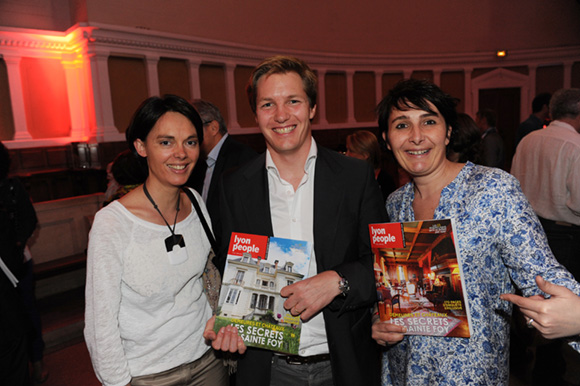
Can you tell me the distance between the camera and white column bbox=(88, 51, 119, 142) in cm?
832

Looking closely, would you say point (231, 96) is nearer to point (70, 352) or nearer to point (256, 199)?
point (70, 352)

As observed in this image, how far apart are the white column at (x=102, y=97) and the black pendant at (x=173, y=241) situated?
7.83m

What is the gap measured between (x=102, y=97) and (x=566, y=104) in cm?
846

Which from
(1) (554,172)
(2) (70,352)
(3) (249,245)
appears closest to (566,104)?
(1) (554,172)

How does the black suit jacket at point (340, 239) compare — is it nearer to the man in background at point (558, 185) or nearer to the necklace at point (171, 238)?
the necklace at point (171, 238)

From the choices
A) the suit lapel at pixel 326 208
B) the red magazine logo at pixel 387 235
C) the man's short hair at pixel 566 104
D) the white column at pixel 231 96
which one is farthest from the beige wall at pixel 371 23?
the red magazine logo at pixel 387 235

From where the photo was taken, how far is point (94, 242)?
4.68 feet

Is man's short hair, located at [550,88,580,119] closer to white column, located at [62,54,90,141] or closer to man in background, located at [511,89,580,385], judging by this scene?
man in background, located at [511,89,580,385]

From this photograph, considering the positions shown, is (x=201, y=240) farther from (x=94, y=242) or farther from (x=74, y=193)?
(x=74, y=193)

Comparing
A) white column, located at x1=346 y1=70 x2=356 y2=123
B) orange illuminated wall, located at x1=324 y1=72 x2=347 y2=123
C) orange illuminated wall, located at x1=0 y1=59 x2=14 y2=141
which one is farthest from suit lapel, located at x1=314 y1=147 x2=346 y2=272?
white column, located at x1=346 y1=70 x2=356 y2=123

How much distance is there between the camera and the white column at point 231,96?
1030 cm

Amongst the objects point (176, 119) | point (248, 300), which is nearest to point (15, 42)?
point (176, 119)

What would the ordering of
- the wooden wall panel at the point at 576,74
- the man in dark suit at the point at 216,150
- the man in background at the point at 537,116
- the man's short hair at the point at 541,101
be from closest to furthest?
the man in dark suit at the point at 216,150
the man in background at the point at 537,116
the man's short hair at the point at 541,101
the wooden wall panel at the point at 576,74

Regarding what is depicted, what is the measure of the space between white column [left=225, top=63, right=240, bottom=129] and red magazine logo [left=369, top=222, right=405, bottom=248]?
9.49m
